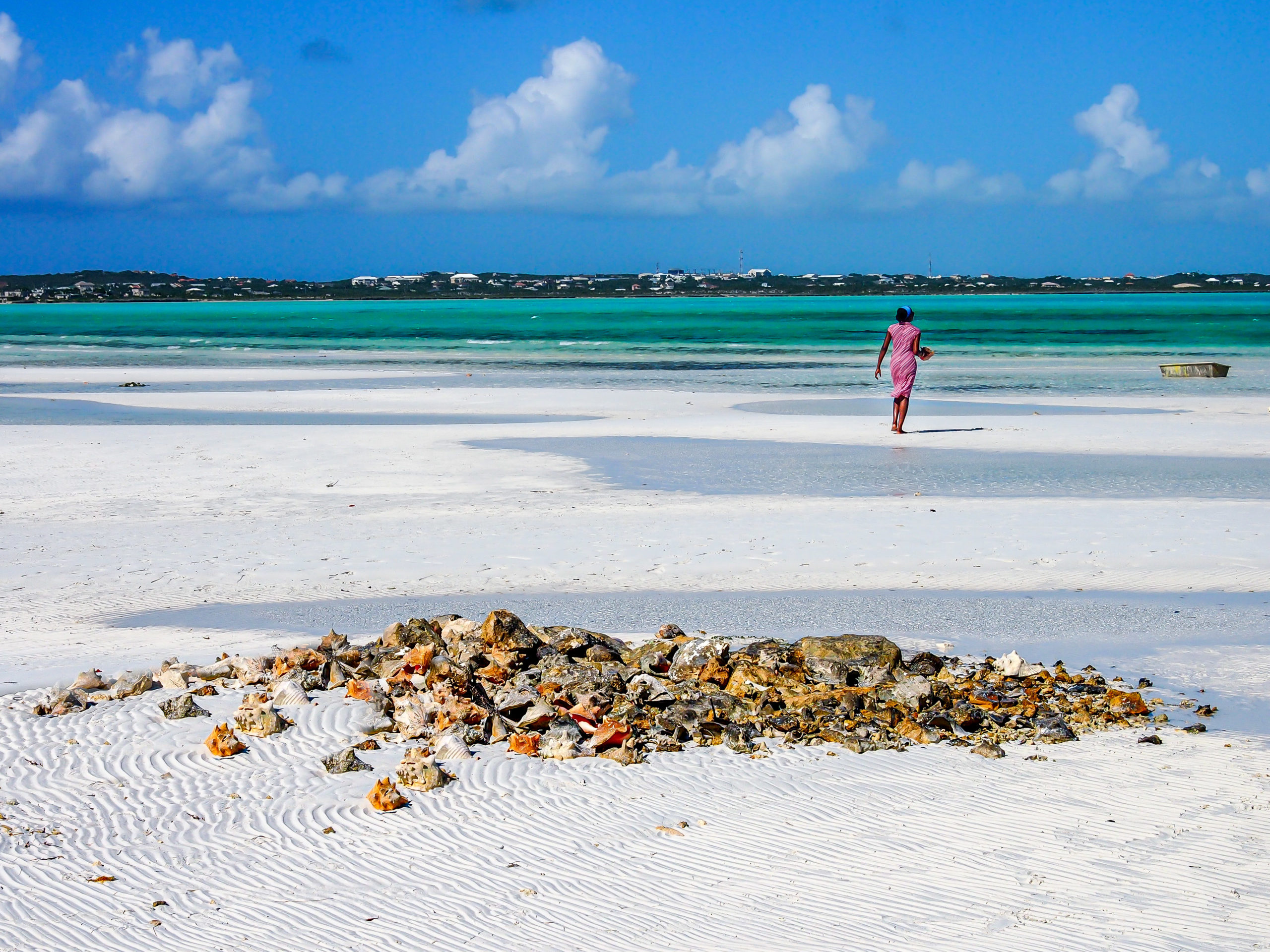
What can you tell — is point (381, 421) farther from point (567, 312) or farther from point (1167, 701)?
point (567, 312)

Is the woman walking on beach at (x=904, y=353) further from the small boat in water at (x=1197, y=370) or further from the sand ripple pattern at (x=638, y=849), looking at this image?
the small boat in water at (x=1197, y=370)

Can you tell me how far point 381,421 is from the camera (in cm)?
2041

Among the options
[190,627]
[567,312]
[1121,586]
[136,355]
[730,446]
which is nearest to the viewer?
[190,627]

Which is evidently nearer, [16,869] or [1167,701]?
[16,869]

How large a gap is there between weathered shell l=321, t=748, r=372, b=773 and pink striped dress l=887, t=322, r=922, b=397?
1284 centimetres

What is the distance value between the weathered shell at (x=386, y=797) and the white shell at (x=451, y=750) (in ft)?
1.36

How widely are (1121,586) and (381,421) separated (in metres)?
14.1

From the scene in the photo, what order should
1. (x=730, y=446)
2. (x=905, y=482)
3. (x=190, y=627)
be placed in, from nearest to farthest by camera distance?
1. (x=190, y=627)
2. (x=905, y=482)
3. (x=730, y=446)

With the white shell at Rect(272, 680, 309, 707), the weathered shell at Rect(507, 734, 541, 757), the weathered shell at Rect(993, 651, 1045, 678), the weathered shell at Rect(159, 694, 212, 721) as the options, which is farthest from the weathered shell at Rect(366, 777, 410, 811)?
the weathered shell at Rect(993, 651, 1045, 678)

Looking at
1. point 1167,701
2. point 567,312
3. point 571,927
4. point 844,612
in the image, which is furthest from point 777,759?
point 567,312

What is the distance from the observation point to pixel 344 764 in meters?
5.19

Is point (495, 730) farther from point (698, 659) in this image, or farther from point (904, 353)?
point (904, 353)

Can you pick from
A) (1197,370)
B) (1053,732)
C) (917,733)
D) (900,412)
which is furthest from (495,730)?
(1197,370)

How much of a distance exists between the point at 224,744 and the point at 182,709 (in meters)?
0.54
